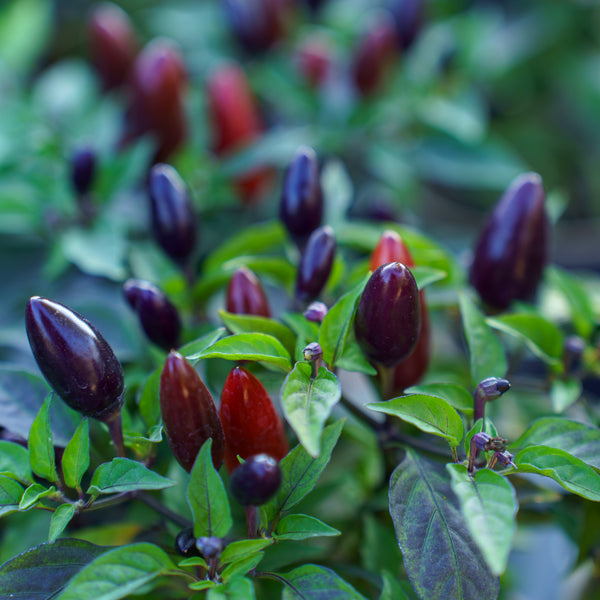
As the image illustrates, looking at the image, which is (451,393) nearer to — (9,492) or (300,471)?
(300,471)

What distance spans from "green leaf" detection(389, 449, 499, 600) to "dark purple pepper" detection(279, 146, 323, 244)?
0.96 feet

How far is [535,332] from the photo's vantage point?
2.18 feet

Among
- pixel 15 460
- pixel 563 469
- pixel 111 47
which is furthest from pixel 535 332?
pixel 111 47

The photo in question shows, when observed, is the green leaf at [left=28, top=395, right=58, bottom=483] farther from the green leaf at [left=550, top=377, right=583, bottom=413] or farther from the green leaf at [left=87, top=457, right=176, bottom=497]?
the green leaf at [left=550, top=377, right=583, bottom=413]

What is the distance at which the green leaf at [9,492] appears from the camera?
0.52m

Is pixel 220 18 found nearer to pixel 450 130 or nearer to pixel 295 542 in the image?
pixel 450 130

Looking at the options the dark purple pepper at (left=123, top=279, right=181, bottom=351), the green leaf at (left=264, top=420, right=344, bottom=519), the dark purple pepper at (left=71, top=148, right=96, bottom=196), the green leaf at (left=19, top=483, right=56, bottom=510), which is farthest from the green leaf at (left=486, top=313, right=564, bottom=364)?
the dark purple pepper at (left=71, top=148, right=96, bottom=196)

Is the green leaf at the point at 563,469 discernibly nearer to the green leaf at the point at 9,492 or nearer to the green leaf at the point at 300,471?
the green leaf at the point at 300,471

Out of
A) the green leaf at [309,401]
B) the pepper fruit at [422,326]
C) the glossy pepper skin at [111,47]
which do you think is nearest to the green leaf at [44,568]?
the green leaf at [309,401]

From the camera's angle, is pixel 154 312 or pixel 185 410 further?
pixel 154 312

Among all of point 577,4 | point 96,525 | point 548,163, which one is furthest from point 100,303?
point 577,4

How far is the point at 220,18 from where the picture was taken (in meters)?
1.35

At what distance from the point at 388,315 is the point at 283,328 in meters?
0.11

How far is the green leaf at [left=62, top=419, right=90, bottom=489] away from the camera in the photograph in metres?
0.52
